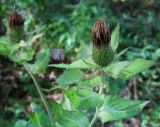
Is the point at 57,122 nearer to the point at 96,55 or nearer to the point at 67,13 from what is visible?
the point at 96,55

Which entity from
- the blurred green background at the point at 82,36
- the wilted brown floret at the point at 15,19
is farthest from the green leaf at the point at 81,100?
the blurred green background at the point at 82,36

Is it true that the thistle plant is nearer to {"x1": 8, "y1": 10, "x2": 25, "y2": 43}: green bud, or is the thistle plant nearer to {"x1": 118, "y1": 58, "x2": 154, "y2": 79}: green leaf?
{"x1": 118, "y1": 58, "x2": 154, "y2": 79}: green leaf

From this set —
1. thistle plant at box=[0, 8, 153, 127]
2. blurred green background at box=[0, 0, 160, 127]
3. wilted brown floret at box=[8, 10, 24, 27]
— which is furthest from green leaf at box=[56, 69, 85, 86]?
blurred green background at box=[0, 0, 160, 127]

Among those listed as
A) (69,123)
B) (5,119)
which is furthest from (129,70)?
(5,119)

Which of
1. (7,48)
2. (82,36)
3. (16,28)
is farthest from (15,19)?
(82,36)

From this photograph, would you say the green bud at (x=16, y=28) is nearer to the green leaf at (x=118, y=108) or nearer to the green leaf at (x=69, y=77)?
the green leaf at (x=69, y=77)

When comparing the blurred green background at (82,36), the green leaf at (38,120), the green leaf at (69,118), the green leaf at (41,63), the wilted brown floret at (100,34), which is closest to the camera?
the wilted brown floret at (100,34)
